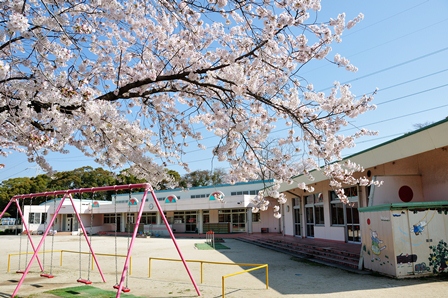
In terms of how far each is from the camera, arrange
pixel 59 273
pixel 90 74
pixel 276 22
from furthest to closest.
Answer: pixel 59 273 < pixel 90 74 < pixel 276 22

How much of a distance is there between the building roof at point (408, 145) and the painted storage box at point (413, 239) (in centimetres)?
163

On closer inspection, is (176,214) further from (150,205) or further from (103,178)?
(103,178)

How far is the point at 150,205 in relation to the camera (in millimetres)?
36875

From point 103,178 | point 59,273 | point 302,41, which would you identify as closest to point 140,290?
point 59,273

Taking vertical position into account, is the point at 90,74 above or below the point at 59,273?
above

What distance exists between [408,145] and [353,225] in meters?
6.18

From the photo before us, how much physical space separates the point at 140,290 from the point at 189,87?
16.9 feet

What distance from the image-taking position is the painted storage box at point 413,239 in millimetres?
9016

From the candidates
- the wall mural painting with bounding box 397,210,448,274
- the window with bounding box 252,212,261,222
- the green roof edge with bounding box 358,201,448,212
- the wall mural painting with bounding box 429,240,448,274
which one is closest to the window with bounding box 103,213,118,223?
the window with bounding box 252,212,261,222

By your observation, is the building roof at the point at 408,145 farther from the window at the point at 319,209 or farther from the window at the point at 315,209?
the window at the point at 315,209

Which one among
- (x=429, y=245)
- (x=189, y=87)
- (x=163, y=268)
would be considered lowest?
(x=163, y=268)

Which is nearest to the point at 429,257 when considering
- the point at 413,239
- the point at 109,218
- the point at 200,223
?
the point at 413,239

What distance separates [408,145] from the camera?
1055 cm

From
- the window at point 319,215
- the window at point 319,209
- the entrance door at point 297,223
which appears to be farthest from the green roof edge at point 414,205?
the entrance door at point 297,223
